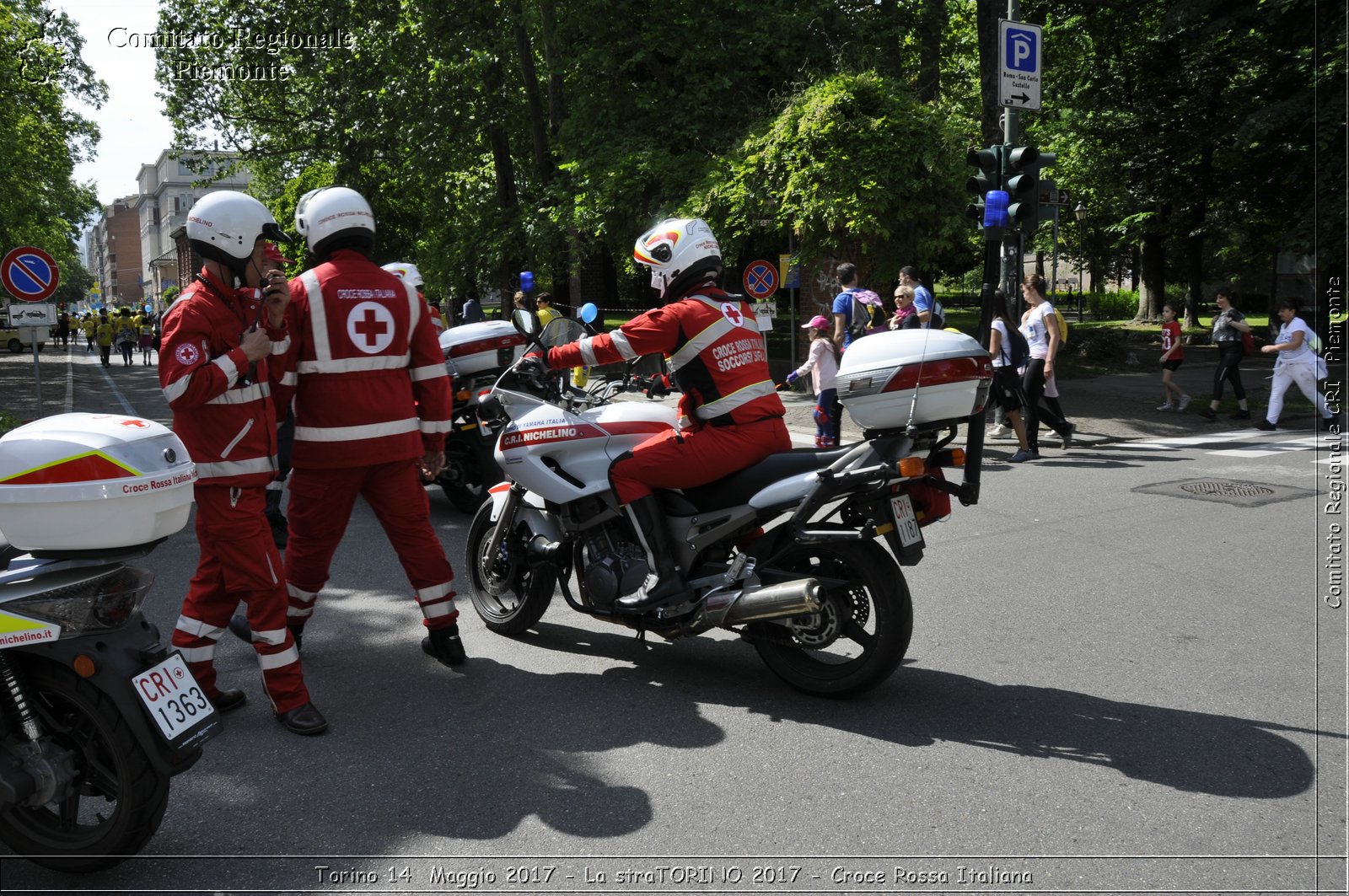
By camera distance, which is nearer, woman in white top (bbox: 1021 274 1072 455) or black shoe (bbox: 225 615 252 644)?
black shoe (bbox: 225 615 252 644)

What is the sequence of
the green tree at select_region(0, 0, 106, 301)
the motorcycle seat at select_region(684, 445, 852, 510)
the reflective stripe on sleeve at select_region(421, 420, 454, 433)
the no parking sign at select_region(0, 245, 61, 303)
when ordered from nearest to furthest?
the motorcycle seat at select_region(684, 445, 852, 510), the reflective stripe on sleeve at select_region(421, 420, 454, 433), the no parking sign at select_region(0, 245, 61, 303), the green tree at select_region(0, 0, 106, 301)

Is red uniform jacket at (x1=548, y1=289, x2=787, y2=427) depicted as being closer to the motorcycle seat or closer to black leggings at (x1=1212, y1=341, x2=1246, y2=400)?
the motorcycle seat

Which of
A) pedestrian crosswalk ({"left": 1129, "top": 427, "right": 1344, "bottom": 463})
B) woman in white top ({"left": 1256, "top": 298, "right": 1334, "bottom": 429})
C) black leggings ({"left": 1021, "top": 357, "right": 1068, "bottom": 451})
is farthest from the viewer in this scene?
woman in white top ({"left": 1256, "top": 298, "right": 1334, "bottom": 429})

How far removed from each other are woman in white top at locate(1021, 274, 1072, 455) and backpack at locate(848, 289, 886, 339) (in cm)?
162

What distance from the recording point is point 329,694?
15.7 feet

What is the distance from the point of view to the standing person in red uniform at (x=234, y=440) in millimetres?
4273

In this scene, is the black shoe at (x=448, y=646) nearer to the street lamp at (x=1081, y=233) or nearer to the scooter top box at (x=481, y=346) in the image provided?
the scooter top box at (x=481, y=346)

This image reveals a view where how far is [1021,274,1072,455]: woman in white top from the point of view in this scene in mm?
11859

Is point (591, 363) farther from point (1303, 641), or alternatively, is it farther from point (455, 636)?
point (1303, 641)

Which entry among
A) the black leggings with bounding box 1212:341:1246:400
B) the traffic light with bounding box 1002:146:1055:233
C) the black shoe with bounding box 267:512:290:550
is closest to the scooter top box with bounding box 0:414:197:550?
the black shoe with bounding box 267:512:290:550

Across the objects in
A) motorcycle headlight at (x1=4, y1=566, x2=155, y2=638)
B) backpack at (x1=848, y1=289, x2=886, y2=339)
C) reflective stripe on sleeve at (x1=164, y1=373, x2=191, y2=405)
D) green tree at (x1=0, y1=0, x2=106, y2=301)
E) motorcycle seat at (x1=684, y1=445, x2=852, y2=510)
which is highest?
green tree at (x1=0, y1=0, x2=106, y2=301)

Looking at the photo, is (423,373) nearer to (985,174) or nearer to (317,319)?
(317,319)

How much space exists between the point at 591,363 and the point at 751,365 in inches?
26.9

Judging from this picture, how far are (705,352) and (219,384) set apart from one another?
1.90 metres
